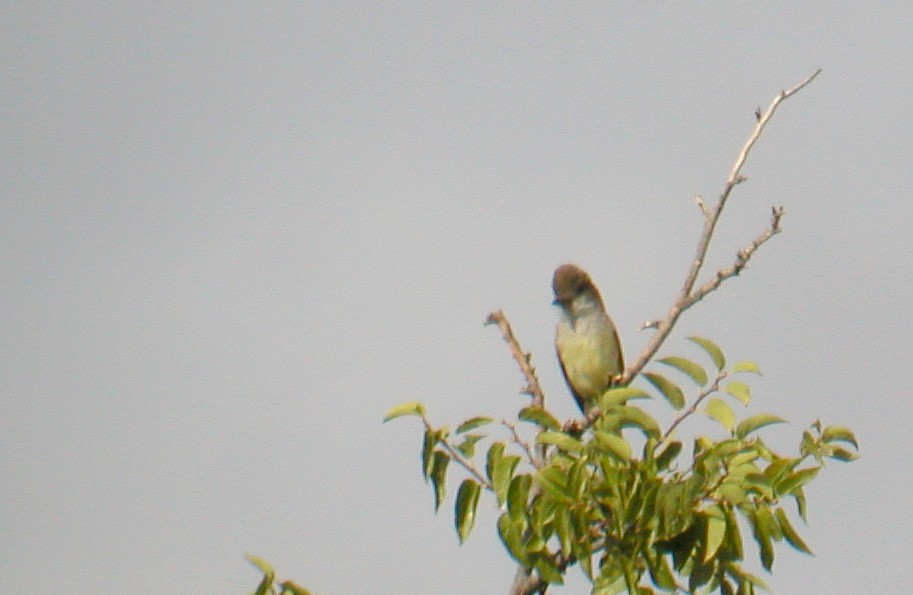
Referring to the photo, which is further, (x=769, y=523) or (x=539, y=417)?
(x=539, y=417)

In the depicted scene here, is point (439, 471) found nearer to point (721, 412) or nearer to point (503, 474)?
point (503, 474)

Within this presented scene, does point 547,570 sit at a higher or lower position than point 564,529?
lower

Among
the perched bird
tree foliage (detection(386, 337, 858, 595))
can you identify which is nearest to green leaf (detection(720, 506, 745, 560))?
tree foliage (detection(386, 337, 858, 595))

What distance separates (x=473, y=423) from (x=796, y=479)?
132 cm

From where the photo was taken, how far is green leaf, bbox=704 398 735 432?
Answer: 6.55 m

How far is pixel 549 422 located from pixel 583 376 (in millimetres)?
6473

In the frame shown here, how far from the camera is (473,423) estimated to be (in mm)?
6418

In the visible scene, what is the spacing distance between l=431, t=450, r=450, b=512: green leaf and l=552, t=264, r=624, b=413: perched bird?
652 centimetres

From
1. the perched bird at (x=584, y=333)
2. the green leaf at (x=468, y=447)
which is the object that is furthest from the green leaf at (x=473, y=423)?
the perched bird at (x=584, y=333)

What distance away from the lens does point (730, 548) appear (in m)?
6.09

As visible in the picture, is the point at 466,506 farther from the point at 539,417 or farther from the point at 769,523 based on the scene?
the point at 769,523

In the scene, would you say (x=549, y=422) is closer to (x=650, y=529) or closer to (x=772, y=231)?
(x=650, y=529)

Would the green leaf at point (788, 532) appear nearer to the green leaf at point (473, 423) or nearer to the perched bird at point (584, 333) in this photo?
the green leaf at point (473, 423)

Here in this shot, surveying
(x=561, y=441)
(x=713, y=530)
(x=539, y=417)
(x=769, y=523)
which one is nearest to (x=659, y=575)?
(x=713, y=530)
